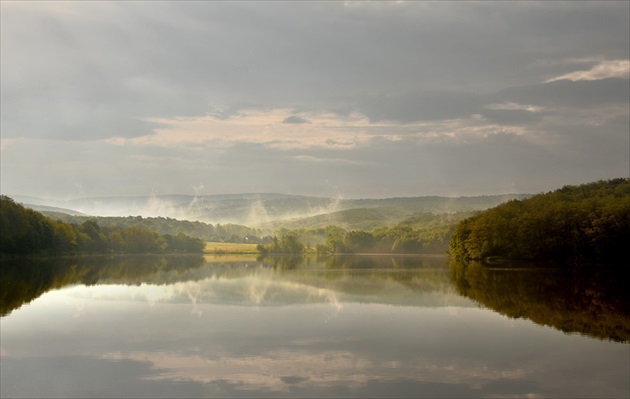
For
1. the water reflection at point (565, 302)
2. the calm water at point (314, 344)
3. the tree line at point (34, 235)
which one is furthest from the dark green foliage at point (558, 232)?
the tree line at point (34, 235)

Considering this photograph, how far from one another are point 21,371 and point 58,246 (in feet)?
425

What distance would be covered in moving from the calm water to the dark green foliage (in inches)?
2674

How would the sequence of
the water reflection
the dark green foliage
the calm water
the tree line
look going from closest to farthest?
the calm water
the water reflection
the tree line
the dark green foliage

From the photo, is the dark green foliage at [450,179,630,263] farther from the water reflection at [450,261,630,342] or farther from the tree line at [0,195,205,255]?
the tree line at [0,195,205,255]

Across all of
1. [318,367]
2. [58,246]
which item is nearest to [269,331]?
[318,367]

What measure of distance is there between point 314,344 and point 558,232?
3970 inches

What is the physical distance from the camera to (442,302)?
47281mm

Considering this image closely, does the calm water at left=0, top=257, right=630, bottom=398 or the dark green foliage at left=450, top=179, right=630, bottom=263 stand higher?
the dark green foliage at left=450, top=179, right=630, bottom=263

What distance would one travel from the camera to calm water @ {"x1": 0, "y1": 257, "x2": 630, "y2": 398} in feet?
69.4

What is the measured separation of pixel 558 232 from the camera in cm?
11875

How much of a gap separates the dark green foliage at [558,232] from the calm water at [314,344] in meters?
67.9

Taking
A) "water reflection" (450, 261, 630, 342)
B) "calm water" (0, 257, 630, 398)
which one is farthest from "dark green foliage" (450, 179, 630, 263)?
"calm water" (0, 257, 630, 398)

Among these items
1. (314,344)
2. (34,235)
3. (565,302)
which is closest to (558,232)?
(565,302)

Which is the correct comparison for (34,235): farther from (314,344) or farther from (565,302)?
(314,344)
